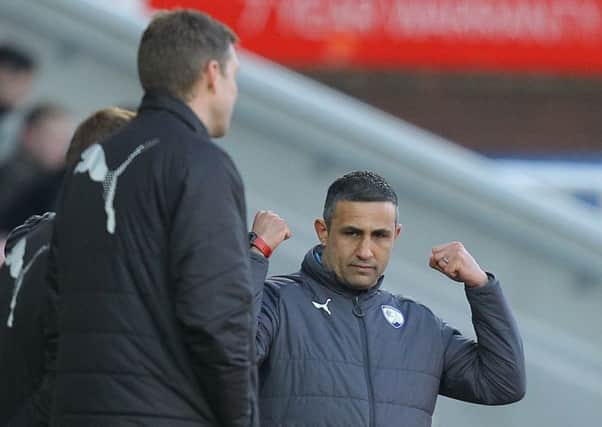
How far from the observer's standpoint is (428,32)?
13.9 m

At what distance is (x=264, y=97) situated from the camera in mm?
7340

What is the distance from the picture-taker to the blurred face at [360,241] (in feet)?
13.7

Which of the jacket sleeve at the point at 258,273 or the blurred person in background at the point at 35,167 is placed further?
the blurred person in background at the point at 35,167

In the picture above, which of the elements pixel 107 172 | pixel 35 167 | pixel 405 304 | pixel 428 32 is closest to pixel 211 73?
pixel 107 172

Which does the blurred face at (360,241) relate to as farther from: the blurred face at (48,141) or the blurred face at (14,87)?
the blurred face at (14,87)

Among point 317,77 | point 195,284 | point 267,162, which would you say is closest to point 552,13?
point 317,77

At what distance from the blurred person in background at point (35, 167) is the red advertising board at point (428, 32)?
6.20m

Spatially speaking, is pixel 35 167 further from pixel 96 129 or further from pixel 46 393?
pixel 46 393

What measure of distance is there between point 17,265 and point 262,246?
0.76m

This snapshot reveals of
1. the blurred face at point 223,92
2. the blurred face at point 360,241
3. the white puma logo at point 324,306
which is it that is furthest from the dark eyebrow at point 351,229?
the blurred face at point 223,92

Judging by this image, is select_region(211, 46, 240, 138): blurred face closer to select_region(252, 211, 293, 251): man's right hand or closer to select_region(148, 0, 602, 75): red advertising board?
select_region(252, 211, 293, 251): man's right hand

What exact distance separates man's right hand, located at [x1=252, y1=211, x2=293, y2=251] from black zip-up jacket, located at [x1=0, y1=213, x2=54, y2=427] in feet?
1.96

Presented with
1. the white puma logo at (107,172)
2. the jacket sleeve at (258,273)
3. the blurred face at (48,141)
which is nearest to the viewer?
the white puma logo at (107,172)

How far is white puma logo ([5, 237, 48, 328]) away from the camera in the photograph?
419 centimetres
